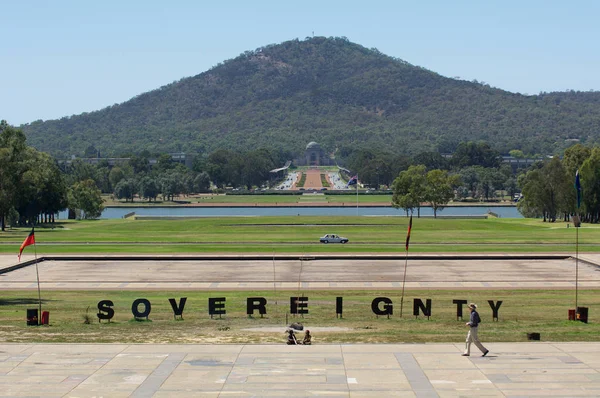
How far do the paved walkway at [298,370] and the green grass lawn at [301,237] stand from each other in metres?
41.6

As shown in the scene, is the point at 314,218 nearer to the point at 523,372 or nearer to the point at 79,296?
the point at 79,296

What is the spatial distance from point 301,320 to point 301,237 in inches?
2020

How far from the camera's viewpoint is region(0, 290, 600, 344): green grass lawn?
33.8m

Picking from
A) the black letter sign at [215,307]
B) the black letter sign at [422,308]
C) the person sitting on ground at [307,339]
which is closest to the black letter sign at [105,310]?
the black letter sign at [215,307]

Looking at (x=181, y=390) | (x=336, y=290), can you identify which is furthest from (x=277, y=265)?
(x=181, y=390)

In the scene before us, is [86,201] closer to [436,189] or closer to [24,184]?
[24,184]

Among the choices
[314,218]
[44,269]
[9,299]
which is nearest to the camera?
[9,299]

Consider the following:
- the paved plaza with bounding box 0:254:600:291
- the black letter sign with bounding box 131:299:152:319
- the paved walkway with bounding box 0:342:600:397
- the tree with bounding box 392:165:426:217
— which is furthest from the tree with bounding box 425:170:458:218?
the paved walkway with bounding box 0:342:600:397

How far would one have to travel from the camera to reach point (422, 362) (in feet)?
Result: 95.7

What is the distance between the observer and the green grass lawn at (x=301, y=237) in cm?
7588

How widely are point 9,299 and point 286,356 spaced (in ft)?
72.6

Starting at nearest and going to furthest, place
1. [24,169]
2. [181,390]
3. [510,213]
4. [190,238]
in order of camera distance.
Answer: [181,390] < [190,238] < [24,169] < [510,213]

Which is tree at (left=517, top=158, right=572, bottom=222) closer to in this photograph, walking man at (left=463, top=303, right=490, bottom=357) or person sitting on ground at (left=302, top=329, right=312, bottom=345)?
person sitting on ground at (left=302, top=329, right=312, bottom=345)

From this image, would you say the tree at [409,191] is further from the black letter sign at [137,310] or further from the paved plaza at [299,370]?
the paved plaza at [299,370]
